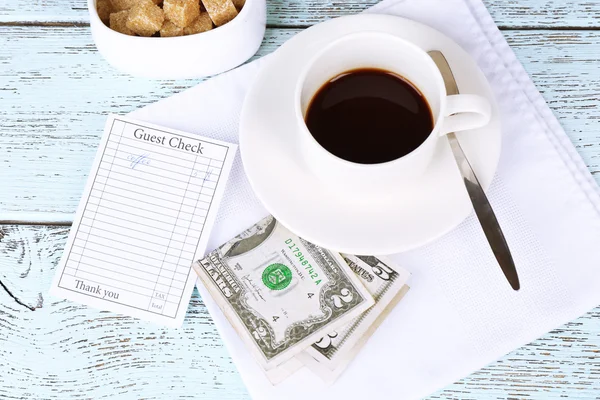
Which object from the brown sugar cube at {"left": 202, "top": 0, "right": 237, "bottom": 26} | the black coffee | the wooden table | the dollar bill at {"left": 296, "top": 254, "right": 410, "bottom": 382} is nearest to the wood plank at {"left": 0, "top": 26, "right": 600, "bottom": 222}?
the wooden table

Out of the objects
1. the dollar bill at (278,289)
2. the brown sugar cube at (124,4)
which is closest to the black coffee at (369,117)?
the dollar bill at (278,289)

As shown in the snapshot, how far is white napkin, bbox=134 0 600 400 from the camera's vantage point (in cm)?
84

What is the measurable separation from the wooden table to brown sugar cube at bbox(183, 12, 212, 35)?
0.35ft

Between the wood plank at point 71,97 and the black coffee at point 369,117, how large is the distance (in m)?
0.24

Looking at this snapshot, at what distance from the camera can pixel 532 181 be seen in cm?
88

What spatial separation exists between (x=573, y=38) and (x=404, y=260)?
17.7 inches

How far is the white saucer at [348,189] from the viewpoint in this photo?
769mm

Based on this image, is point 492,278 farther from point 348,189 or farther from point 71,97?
point 71,97

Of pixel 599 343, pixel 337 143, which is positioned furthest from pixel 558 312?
pixel 337 143

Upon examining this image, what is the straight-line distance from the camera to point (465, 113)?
76cm

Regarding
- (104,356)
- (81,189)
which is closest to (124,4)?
(81,189)

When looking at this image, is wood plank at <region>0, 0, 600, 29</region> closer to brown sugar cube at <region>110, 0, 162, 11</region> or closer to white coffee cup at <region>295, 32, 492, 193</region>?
brown sugar cube at <region>110, 0, 162, 11</region>

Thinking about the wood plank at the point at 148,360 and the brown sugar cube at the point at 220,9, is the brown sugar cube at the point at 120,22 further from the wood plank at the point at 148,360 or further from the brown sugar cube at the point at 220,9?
the wood plank at the point at 148,360

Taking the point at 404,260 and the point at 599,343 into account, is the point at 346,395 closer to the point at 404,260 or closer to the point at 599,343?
the point at 404,260
